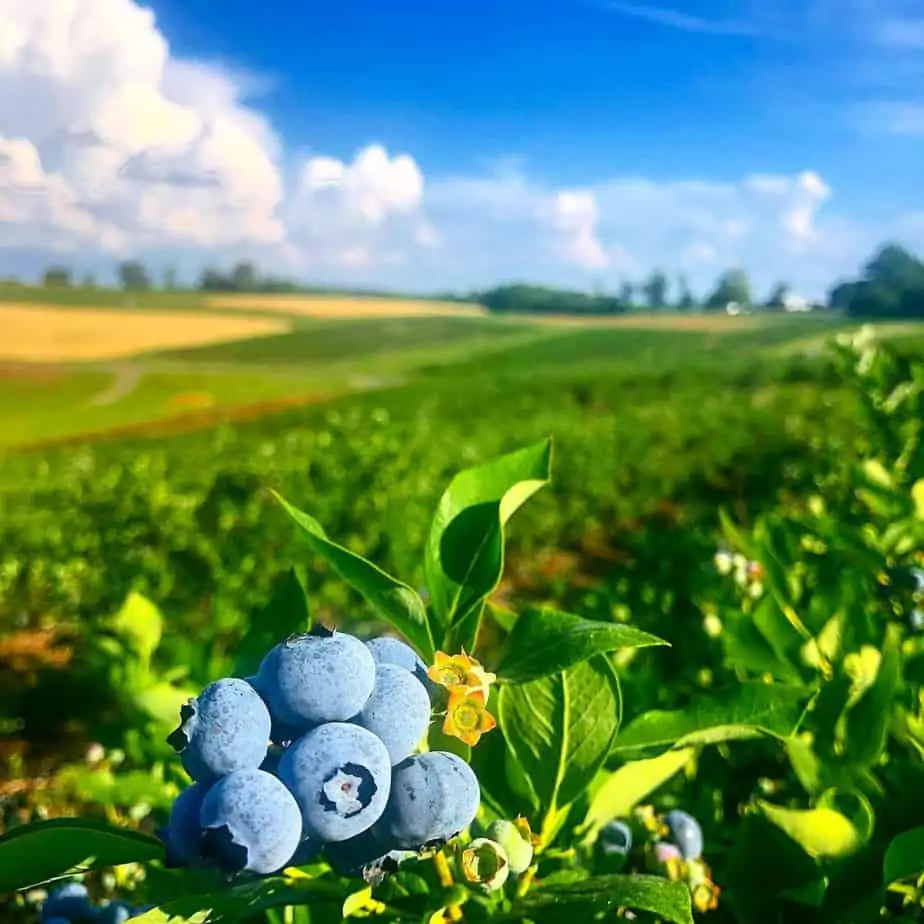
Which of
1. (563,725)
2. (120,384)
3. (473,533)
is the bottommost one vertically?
(120,384)

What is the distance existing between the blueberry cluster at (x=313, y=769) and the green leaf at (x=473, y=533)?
132mm

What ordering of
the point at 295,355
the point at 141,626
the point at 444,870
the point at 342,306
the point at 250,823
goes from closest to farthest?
the point at 250,823, the point at 444,870, the point at 141,626, the point at 295,355, the point at 342,306

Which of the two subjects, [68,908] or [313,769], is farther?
[68,908]

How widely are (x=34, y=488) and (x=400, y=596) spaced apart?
7.15 m

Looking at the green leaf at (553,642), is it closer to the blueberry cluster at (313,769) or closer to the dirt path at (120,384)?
the blueberry cluster at (313,769)

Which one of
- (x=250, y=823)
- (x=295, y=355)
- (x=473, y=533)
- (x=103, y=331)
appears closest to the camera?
(x=250, y=823)

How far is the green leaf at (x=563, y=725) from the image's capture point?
0.68 metres

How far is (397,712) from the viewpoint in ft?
1.79

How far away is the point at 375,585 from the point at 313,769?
0.16m

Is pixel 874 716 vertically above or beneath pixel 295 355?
above

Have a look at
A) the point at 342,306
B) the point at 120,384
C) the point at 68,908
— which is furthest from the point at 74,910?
the point at 342,306

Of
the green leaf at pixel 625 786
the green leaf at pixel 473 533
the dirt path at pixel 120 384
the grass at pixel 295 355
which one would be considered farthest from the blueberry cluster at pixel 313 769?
the dirt path at pixel 120 384

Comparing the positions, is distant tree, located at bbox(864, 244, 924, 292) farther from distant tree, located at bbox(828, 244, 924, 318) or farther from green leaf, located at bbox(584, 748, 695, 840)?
green leaf, located at bbox(584, 748, 695, 840)

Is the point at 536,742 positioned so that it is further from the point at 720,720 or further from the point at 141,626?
the point at 141,626
